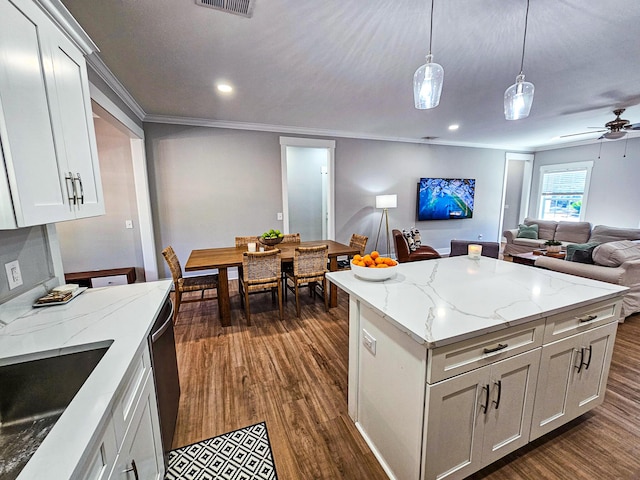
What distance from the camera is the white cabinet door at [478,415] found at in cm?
115

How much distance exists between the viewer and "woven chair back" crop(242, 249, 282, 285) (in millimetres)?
2906

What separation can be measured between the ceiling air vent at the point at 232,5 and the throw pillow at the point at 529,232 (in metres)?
6.79

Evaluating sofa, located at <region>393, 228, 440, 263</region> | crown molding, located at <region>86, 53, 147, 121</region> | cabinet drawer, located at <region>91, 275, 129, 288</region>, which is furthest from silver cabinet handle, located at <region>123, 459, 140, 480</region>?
sofa, located at <region>393, 228, 440, 263</region>

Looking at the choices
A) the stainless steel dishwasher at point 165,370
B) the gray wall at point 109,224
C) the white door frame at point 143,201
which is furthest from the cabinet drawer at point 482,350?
the gray wall at point 109,224

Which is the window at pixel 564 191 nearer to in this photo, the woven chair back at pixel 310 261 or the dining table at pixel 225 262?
the dining table at pixel 225 262

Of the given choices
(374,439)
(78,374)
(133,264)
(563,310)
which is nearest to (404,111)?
(563,310)

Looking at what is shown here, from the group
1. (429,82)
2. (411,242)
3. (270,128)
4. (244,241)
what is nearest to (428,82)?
(429,82)

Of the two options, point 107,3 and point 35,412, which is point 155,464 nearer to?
point 35,412

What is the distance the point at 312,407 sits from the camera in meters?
1.88

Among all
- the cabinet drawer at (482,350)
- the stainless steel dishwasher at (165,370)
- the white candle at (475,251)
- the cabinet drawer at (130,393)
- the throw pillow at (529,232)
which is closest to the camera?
the cabinet drawer at (130,393)

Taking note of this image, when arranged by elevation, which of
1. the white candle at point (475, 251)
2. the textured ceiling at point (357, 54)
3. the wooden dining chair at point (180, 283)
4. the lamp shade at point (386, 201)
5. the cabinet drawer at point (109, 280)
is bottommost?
the cabinet drawer at point (109, 280)

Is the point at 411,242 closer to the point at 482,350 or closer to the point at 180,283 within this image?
the point at 180,283

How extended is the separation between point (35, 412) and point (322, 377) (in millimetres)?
1683

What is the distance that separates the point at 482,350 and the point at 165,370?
160cm
